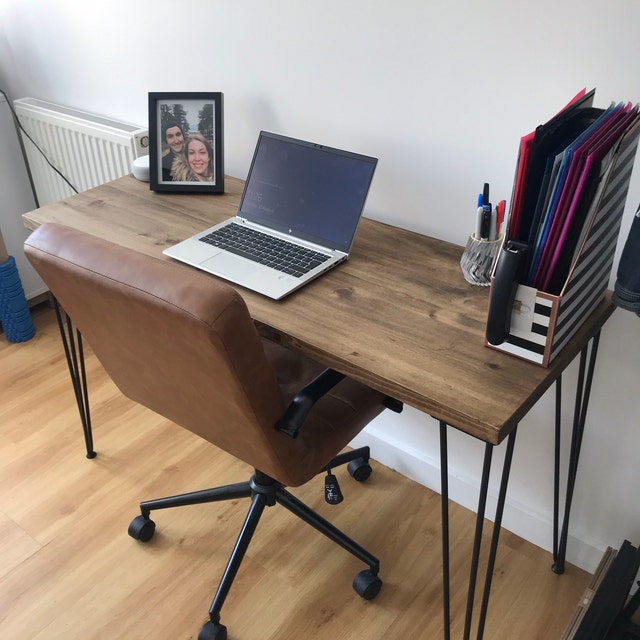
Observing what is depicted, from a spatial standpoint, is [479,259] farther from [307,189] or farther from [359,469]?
[359,469]

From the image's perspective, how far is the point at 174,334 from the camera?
3.58 ft

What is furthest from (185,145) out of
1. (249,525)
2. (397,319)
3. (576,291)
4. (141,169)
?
(576,291)

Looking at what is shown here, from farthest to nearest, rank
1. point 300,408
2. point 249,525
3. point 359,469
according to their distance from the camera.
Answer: point 359,469 < point 249,525 < point 300,408

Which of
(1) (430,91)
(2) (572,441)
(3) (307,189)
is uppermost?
(1) (430,91)

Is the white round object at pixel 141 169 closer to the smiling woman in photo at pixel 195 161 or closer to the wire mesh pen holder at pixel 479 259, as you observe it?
the smiling woman in photo at pixel 195 161

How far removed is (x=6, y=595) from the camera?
5.52 feet

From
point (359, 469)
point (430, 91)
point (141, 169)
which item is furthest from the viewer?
point (359, 469)

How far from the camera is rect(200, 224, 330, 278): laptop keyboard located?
57.7 inches

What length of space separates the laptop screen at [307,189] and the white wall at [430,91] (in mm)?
166

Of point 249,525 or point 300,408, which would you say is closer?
point 300,408

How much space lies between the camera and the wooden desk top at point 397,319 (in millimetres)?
1106

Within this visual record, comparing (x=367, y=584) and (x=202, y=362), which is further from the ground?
(x=202, y=362)

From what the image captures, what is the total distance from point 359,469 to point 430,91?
3.39ft

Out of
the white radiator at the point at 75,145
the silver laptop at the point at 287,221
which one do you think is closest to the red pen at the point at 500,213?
the silver laptop at the point at 287,221
